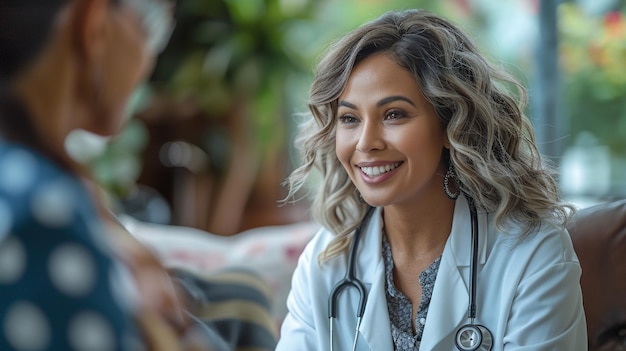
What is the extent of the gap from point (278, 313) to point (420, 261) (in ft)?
1.82

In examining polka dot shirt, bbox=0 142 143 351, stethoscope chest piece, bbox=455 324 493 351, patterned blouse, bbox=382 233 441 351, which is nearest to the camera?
polka dot shirt, bbox=0 142 143 351

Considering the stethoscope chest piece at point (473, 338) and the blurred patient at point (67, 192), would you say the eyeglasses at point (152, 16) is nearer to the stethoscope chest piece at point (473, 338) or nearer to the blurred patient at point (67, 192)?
the blurred patient at point (67, 192)

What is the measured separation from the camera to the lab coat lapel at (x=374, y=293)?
1.47 metres

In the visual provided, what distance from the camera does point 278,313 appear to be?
2.00 meters

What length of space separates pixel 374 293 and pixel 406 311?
0.07m

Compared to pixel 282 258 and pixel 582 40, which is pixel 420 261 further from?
pixel 582 40

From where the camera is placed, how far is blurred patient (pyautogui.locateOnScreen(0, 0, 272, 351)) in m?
0.53

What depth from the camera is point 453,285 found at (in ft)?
4.78

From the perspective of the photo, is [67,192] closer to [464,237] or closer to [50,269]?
[50,269]

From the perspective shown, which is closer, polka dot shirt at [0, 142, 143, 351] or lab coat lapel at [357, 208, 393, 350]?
polka dot shirt at [0, 142, 143, 351]

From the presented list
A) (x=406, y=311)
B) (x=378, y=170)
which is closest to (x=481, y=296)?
(x=406, y=311)

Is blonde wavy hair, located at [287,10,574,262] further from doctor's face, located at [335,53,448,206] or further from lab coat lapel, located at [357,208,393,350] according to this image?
lab coat lapel, located at [357,208,393,350]

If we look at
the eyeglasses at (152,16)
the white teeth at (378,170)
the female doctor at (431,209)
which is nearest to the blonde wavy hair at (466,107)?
the female doctor at (431,209)

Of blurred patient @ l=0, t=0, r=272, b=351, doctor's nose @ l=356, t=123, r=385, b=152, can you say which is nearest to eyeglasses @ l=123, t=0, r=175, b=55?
blurred patient @ l=0, t=0, r=272, b=351
